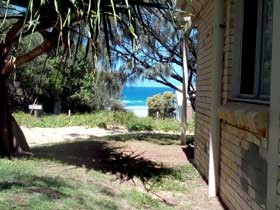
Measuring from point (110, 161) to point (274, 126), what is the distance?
598cm

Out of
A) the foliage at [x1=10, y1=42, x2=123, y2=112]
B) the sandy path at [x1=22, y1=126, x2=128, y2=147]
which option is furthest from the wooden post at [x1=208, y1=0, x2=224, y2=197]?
the foliage at [x1=10, y1=42, x2=123, y2=112]

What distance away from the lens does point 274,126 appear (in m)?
3.99

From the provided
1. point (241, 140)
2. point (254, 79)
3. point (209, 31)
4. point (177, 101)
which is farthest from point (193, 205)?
point (177, 101)

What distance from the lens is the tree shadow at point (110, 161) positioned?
8.45 meters

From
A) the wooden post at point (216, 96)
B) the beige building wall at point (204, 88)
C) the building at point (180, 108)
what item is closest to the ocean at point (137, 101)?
the building at point (180, 108)

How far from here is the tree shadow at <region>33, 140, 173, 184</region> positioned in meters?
8.45

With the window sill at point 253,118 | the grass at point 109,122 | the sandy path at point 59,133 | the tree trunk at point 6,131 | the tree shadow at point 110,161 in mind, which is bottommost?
the sandy path at point 59,133

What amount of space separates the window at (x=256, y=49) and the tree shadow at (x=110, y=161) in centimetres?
253

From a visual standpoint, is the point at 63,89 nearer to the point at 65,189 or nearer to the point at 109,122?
the point at 109,122

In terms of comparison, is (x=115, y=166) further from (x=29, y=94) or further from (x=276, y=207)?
(x=29, y=94)

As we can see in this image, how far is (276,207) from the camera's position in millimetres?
3994

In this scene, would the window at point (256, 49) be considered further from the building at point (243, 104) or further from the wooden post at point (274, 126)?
the wooden post at point (274, 126)

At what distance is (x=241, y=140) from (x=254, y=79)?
0.68 m

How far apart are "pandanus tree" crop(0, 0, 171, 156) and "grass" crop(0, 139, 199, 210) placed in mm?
946
